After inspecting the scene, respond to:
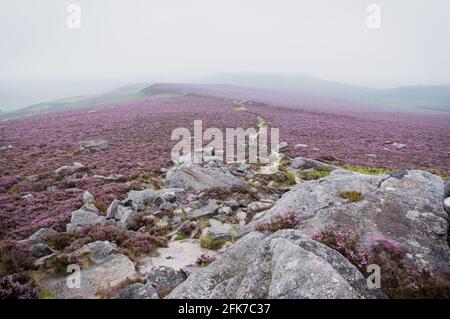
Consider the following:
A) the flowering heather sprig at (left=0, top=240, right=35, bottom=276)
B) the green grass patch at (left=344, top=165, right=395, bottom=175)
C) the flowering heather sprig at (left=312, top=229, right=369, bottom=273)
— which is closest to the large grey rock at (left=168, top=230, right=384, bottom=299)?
the flowering heather sprig at (left=312, top=229, right=369, bottom=273)

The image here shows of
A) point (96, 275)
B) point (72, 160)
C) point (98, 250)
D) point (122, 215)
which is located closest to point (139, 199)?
point (122, 215)

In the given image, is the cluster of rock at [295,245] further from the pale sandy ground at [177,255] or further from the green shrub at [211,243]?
the pale sandy ground at [177,255]

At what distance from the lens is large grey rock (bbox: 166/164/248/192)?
52.9ft

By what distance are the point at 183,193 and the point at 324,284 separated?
1106 centimetres

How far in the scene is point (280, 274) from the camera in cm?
595

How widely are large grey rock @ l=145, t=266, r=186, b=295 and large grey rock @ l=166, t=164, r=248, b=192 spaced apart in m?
7.78

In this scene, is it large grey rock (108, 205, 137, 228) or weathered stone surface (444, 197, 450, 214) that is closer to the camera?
weathered stone surface (444, 197, 450, 214)

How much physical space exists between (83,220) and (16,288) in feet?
15.6

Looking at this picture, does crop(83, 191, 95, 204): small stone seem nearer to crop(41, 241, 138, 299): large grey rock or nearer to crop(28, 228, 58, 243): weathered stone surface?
crop(28, 228, 58, 243): weathered stone surface

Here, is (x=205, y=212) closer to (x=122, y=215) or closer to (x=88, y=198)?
(x=122, y=215)

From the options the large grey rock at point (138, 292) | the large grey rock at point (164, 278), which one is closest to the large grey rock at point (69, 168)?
the large grey rock at point (164, 278)

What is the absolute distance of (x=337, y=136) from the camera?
38469 millimetres

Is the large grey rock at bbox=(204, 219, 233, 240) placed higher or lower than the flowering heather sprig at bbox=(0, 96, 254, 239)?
lower
